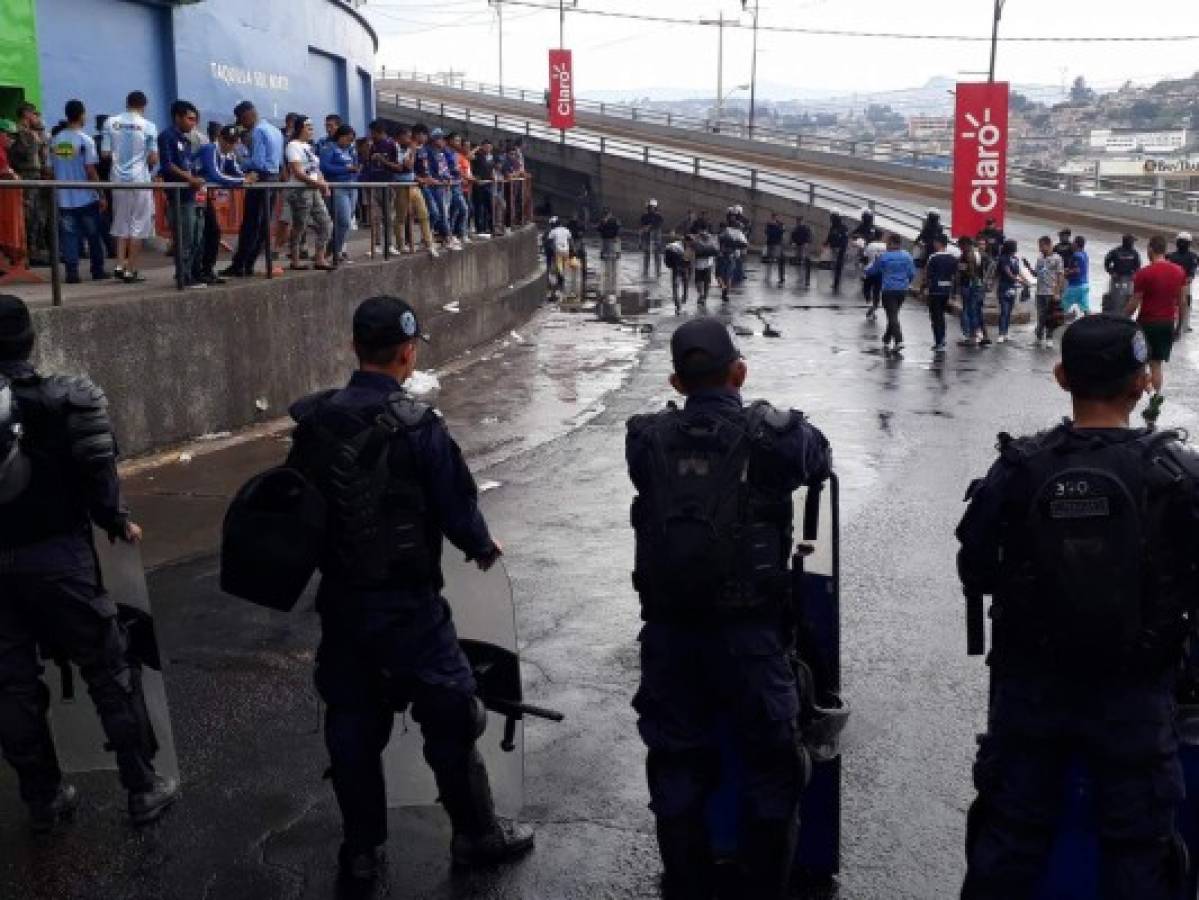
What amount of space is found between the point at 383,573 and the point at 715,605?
1.00 meters

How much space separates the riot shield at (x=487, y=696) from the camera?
14.4ft

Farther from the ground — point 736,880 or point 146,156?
point 146,156

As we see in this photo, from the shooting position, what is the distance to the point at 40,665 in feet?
14.6

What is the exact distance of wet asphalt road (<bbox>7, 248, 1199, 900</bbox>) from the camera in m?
4.27

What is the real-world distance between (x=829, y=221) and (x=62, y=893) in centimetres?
3335

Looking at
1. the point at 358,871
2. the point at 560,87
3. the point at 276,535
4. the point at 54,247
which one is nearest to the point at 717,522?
the point at 276,535

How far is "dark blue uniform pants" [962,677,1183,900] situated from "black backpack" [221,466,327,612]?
6.44 feet

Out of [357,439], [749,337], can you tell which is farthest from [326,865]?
[749,337]

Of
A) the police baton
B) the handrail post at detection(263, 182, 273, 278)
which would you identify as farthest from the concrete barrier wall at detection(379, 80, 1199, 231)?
the police baton

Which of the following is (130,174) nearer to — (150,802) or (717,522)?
(150,802)

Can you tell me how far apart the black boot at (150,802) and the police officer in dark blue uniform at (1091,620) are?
8.95 feet

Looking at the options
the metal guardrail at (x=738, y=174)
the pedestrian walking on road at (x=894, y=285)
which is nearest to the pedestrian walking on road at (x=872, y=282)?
the pedestrian walking on road at (x=894, y=285)

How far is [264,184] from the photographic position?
11.5m

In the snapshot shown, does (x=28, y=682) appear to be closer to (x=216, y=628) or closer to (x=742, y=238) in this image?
(x=216, y=628)
